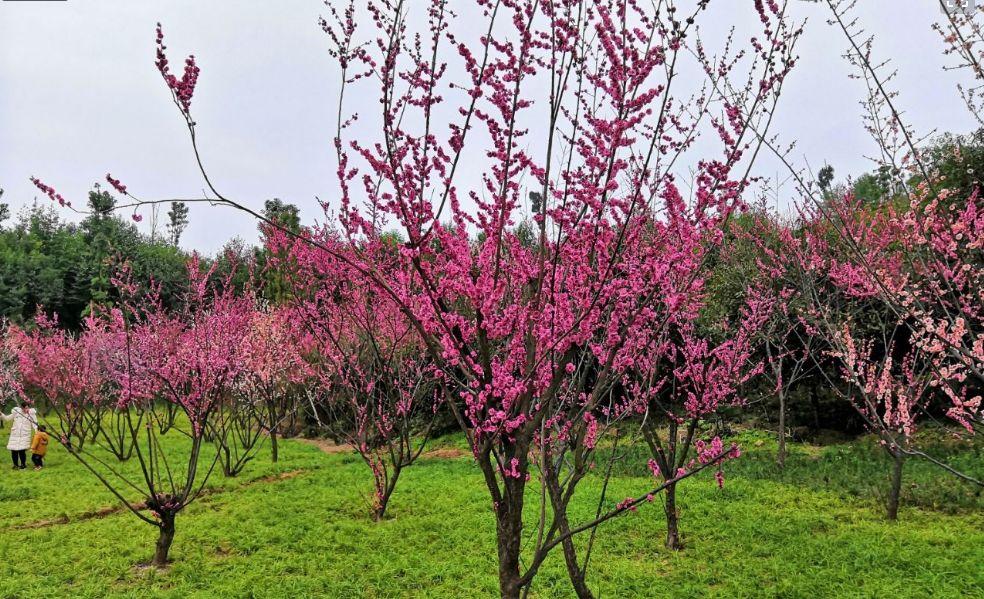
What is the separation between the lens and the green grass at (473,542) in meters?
5.22

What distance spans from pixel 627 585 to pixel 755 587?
1088 mm

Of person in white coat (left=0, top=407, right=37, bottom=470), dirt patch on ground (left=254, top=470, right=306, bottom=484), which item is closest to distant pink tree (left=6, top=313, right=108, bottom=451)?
person in white coat (left=0, top=407, right=37, bottom=470)

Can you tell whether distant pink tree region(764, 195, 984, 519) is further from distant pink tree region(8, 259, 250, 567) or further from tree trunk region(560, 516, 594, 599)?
distant pink tree region(8, 259, 250, 567)

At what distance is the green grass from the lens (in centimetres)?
522

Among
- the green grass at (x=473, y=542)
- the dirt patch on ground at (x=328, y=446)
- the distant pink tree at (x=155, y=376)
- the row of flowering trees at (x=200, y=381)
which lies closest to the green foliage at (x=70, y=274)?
the distant pink tree at (x=155, y=376)

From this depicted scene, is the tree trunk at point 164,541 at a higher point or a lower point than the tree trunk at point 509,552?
lower

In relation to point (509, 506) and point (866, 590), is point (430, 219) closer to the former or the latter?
point (509, 506)

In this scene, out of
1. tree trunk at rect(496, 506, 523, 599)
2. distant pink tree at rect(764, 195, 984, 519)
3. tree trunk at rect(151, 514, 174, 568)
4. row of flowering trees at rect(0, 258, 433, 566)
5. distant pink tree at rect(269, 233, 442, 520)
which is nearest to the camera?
tree trunk at rect(496, 506, 523, 599)

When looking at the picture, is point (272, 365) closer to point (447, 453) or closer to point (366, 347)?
point (366, 347)

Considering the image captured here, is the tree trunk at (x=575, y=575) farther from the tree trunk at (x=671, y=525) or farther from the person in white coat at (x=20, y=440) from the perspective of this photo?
the person in white coat at (x=20, y=440)

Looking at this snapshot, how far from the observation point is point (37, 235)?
129 ft

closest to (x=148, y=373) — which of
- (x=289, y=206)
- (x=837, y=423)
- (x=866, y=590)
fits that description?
(x=866, y=590)

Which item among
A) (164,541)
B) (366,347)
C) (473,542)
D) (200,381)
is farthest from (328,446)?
(473,542)

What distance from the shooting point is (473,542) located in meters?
Answer: 6.35
